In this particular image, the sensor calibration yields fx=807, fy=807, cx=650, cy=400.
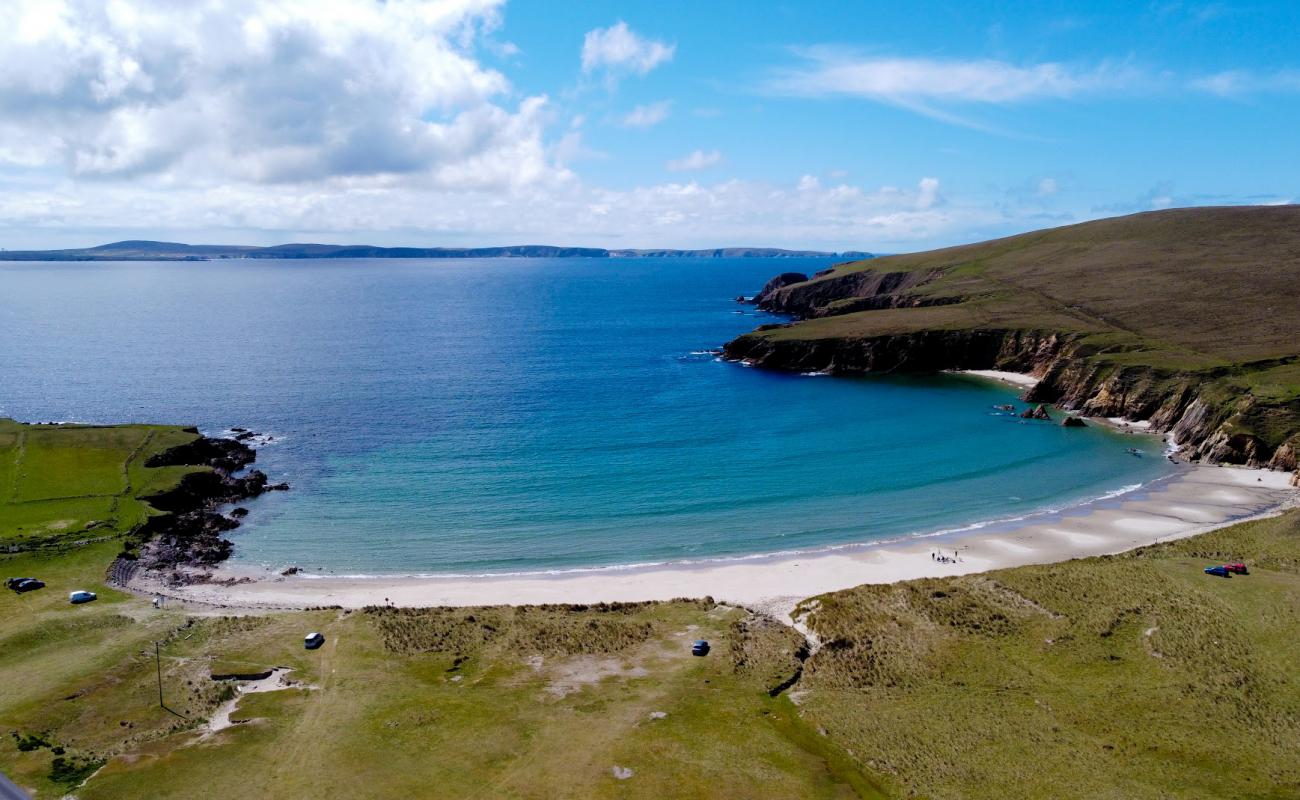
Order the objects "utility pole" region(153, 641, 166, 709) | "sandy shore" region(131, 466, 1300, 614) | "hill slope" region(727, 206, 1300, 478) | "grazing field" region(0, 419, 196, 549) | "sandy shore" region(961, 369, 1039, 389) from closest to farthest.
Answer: "utility pole" region(153, 641, 166, 709)
"sandy shore" region(131, 466, 1300, 614)
"grazing field" region(0, 419, 196, 549)
"hill slope" region(727, 206, 1300, 478)
"sandy shore" region(961, 369, 1039, 389)

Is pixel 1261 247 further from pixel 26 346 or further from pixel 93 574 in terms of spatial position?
pixel 26 346

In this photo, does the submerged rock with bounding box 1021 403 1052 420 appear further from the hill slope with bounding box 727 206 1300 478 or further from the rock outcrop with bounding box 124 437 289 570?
the rock outcrop with bounding box 124 437 289 570

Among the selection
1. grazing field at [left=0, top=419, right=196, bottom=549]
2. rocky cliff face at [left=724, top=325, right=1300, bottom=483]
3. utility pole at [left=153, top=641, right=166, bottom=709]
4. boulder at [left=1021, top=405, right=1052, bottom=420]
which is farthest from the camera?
boulder at [left=1021, top=405, right=1052, bottom=420]

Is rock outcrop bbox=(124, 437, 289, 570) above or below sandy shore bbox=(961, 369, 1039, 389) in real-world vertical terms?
below

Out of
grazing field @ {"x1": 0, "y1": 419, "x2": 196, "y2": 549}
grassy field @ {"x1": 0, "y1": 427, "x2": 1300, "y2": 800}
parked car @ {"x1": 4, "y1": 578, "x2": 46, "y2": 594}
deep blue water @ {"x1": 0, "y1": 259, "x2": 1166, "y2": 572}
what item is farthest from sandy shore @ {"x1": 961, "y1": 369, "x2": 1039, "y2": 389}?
parked car @ {"x1": 4, "y1": 578, "x2": 46, "y2": 594}

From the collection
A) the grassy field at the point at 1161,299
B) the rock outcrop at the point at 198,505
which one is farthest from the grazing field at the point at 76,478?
the grassy field at the point at 1161,299

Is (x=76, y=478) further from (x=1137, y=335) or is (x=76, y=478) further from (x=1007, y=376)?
(x=1137, y=335)
